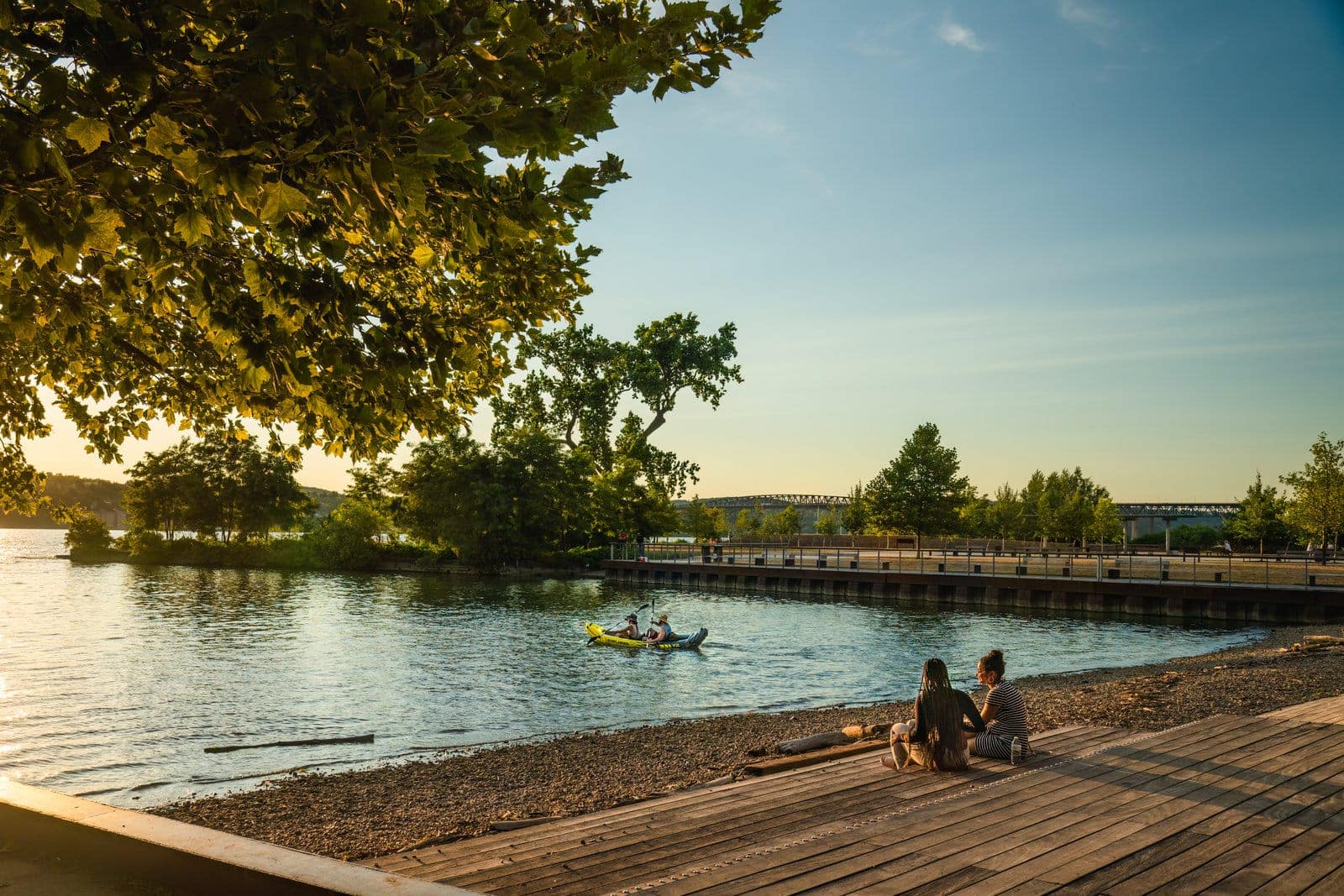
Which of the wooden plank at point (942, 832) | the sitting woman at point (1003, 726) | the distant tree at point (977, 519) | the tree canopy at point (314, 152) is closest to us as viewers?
the tree canopy at point (314, 152)

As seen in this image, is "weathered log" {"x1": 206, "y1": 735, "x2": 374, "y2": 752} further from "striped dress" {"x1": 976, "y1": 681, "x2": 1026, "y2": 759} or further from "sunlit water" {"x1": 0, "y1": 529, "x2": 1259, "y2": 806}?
"striped dress" {"x1": 976, "y1": 681, "x2": 1026, "y2": 759}

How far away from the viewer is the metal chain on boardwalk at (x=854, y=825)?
5.63 metres

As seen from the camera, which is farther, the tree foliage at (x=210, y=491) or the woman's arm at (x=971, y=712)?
the tree foliage at (x=210, y=491)

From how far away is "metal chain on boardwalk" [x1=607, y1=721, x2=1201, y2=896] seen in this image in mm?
5633

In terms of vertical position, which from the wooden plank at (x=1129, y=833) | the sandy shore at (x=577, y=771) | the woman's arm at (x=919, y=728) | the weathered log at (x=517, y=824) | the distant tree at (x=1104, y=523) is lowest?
the sandy shore at (x=577, y=771)

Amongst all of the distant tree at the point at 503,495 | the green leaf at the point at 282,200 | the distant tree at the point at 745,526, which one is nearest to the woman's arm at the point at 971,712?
the green leaf at the point at 282,200

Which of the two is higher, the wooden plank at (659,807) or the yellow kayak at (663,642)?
the wooden plank at (659,807)

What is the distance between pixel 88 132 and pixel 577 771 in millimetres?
11353

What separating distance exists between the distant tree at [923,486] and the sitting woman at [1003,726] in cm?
7339

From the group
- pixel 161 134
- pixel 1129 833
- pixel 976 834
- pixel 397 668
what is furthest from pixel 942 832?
pixel 397 668

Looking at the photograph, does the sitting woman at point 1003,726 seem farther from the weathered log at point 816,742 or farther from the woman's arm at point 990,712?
the weathered log at point 816,742

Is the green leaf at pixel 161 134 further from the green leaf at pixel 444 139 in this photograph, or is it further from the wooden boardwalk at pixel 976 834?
the wooden boardwalk at pixel 976 834

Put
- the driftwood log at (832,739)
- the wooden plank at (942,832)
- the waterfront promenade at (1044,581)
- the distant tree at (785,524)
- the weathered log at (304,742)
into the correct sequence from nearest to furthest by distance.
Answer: the wooden plank at (942,832)
the driftwood log at (832,739)
the weathered log at (304,742)
the waterfront promenade at (1044,581)
the distant tree at (785,524)

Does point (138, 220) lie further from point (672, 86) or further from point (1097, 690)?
point (1097, 690)
